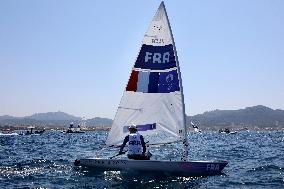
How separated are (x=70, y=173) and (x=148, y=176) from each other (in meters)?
5.14

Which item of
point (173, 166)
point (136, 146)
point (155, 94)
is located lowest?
point (173, 166)

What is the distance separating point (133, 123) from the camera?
24781mm

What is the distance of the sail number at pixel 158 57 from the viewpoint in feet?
81.1

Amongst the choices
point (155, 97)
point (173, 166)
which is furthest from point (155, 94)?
point (173, 166)

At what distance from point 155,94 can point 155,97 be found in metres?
0.19

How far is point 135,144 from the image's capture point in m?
23.5

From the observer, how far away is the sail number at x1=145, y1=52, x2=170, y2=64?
81.1 ft

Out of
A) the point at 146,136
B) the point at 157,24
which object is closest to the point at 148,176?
the point at 146,136

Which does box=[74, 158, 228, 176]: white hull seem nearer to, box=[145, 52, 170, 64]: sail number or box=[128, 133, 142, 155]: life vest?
box=[128, 133, 142, 155]: life vest

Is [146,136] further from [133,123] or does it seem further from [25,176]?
[25,176]

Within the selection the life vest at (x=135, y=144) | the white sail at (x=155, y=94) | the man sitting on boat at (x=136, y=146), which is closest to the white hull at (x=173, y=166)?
the man sitting on boat at (x=136, y=146)

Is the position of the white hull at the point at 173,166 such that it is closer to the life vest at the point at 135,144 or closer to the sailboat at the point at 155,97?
the sailboat at the point at 155,97

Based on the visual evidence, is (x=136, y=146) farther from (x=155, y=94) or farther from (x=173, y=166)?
(x=155, y=94)

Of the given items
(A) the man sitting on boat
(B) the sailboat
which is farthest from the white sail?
(A) the man sitting on boat
